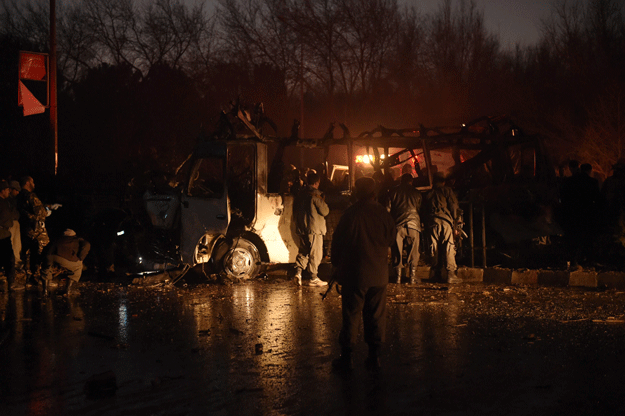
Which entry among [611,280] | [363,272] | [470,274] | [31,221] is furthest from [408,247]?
[31,221]

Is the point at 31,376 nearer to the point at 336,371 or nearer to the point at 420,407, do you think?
the point at 336,371

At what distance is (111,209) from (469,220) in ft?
23.0

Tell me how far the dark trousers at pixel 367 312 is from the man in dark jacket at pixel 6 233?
711cm

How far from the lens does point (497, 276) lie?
11344mm

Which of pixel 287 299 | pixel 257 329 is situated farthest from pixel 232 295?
pixel 257 329

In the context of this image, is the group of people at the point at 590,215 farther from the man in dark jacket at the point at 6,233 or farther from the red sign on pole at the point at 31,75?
the red sign on pole at the point at 31,75

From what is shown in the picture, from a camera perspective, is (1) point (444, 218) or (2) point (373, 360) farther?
(1) point (444, 218)

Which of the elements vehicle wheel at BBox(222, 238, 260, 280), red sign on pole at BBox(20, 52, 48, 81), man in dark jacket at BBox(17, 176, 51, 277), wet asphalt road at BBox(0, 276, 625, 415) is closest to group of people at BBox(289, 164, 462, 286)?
vehicle wheel at BBox(222, 238, 260, 280)

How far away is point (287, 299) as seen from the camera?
984cm

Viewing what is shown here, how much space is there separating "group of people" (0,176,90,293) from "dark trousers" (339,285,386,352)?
19.9 ft

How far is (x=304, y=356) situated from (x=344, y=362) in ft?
1.82

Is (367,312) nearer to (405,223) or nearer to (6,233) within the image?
(405,223)

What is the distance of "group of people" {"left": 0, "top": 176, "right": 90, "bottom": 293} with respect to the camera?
1059 centimetres

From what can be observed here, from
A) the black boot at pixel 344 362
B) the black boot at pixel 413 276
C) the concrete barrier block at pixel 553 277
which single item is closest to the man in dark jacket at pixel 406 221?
the black boot at pixel 413 276
